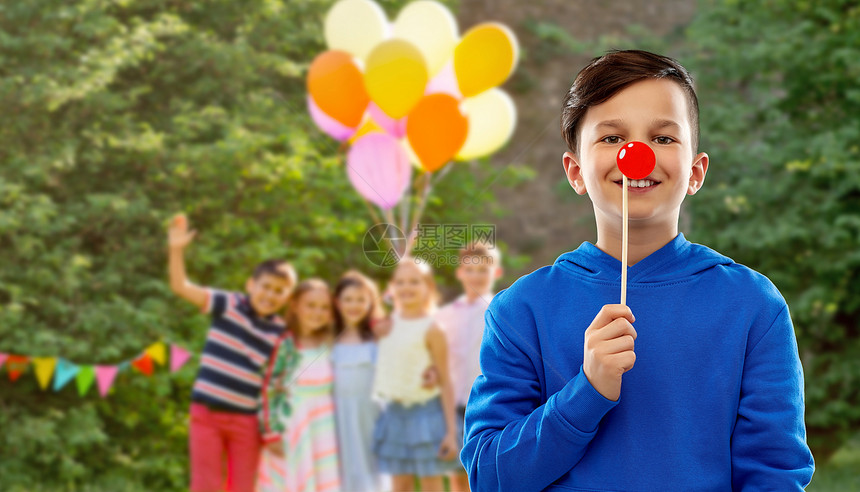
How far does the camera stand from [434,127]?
3443 mm

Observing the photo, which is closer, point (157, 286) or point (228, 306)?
point (228, 306)

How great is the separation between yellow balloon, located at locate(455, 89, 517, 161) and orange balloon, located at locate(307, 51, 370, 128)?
0.46 meters

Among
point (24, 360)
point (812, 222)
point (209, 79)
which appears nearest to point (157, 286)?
point (24, 360)

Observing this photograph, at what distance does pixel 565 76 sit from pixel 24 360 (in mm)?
4411

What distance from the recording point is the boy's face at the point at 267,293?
3348mm

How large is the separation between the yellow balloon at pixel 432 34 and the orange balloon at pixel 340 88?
0.33 m

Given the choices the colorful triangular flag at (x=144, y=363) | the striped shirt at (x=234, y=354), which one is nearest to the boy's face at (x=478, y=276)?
the striped shirt at (x=234, y=354)

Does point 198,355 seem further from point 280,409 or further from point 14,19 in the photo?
point 14,19

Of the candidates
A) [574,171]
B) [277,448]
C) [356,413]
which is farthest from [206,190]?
[574,171]

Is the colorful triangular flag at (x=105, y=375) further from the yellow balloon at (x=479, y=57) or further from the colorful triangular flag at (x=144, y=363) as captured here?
the yellow balloon at (x=479, y=57)

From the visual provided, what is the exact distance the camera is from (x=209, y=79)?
5.21 metres

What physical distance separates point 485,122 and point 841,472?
2816mm

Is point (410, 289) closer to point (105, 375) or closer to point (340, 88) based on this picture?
point (340, 88)

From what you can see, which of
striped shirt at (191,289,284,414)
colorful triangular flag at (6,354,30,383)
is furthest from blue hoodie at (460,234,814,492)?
colorful triangular flag at (6,354,30,383)
